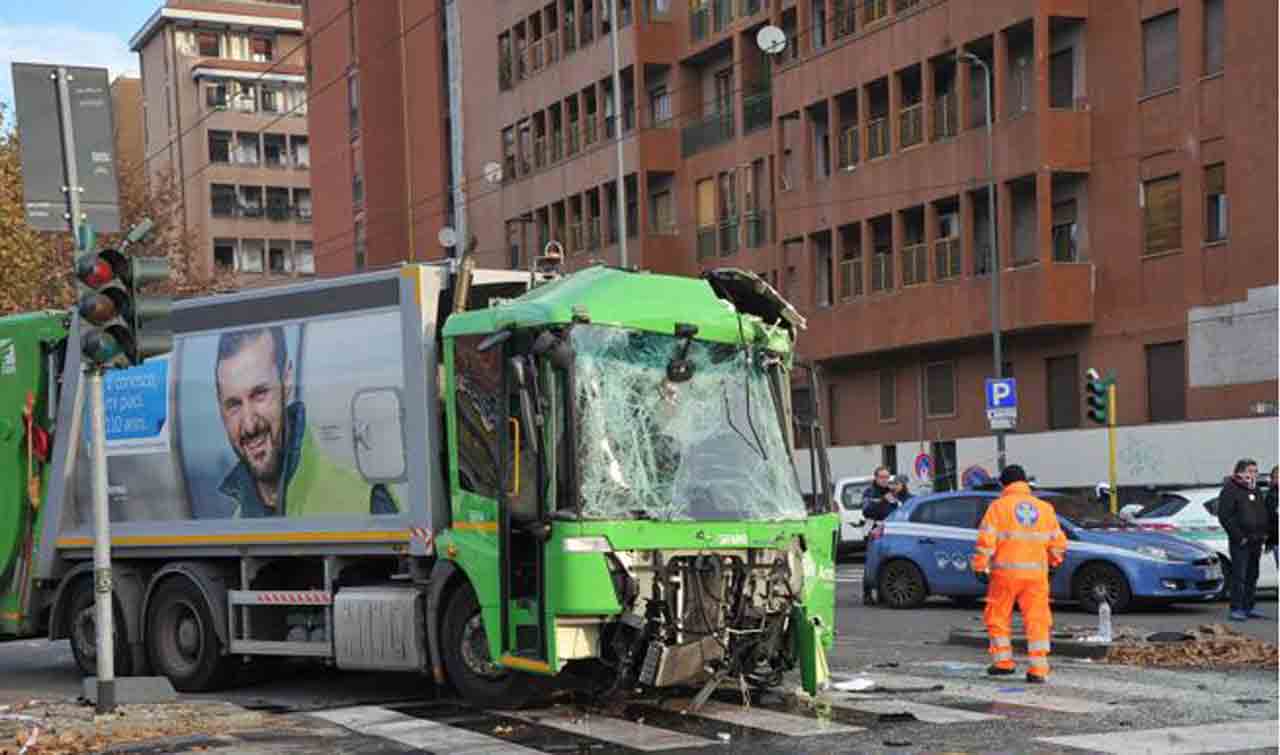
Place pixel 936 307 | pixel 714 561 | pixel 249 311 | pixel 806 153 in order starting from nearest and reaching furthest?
pixel 714 561 < pixel 249 311 < pixel 936 307 < pixel 806 153

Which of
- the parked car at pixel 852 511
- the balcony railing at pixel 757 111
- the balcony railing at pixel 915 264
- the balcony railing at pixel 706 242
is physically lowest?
the parked car at pixel 852 511

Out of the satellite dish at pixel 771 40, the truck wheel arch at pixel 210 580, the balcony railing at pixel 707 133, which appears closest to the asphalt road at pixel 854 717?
the truck wheel arch at pixel 210 580

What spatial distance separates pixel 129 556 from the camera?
14516 millimetres

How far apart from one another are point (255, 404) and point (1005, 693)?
19.5 feet

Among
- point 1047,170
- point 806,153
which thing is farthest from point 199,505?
point 806,153

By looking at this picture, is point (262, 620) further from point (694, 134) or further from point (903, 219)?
point (694, 134)

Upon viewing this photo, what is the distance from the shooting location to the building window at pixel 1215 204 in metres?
32.8

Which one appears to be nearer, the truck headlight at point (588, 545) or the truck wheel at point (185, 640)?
the truck headlight at point (588, 545)

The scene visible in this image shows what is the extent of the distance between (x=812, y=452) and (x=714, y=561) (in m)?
1.51

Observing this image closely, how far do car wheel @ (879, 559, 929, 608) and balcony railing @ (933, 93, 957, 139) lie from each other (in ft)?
61.3

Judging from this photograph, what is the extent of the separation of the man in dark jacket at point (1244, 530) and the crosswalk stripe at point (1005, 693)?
642cm

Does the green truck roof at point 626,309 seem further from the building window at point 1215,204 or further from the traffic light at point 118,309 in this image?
the building window at point 1215,204

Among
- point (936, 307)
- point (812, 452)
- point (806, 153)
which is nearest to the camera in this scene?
point (812, 452)

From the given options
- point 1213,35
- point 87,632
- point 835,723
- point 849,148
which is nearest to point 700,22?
point 849,148
